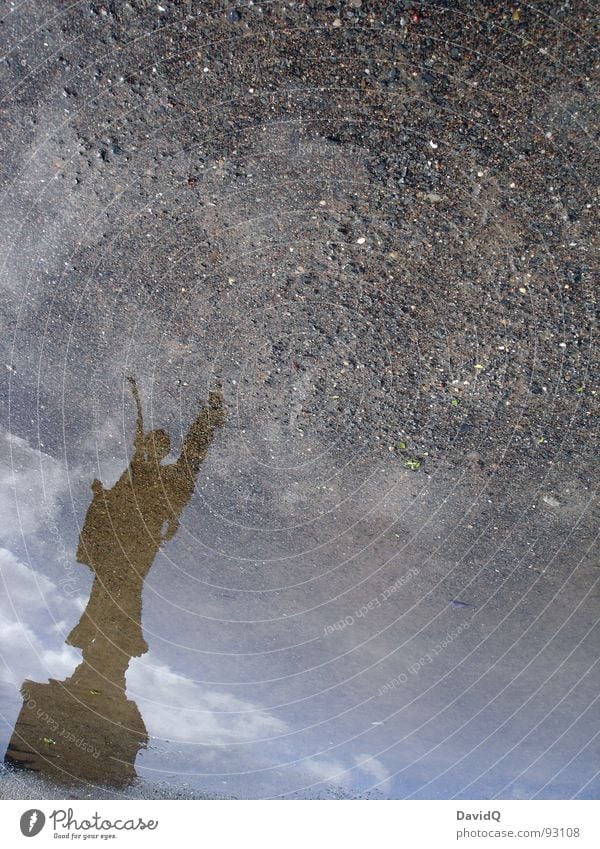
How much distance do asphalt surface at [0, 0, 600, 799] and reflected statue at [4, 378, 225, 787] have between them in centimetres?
2

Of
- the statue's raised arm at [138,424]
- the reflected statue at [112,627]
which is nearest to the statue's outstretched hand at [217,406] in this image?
the reflected statue at [112,627]

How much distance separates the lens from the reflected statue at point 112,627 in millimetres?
2682

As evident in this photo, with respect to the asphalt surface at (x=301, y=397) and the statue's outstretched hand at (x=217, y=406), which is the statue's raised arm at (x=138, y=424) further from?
the statue's outstretched hand at (x=217, y=406)

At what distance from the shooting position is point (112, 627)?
114 inches

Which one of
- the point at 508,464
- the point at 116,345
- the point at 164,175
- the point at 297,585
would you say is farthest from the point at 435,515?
the point at 164,175

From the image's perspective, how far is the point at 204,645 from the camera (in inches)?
113

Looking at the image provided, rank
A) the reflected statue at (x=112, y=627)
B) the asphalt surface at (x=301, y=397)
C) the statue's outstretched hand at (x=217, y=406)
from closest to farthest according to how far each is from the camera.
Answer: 1. the asphalt surface at (x=301, y=397)
2. the statue's outstretched hand at (x=217, y=406)
3. the reflected statue at (x=112, y=627)

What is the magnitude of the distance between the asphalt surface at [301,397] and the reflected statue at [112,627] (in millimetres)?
17

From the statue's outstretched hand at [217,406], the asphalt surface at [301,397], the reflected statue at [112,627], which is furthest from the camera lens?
the reflected statue at [112,627]

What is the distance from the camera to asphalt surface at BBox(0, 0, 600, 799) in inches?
85.8

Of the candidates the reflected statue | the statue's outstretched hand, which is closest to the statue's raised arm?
the reflected statue

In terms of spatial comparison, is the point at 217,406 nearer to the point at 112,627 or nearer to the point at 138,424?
the point at 138,424

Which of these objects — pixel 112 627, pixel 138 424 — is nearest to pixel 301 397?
pixel 138 424

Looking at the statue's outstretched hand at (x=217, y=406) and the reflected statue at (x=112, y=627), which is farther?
the reflected statue at (x=112, y=627)
